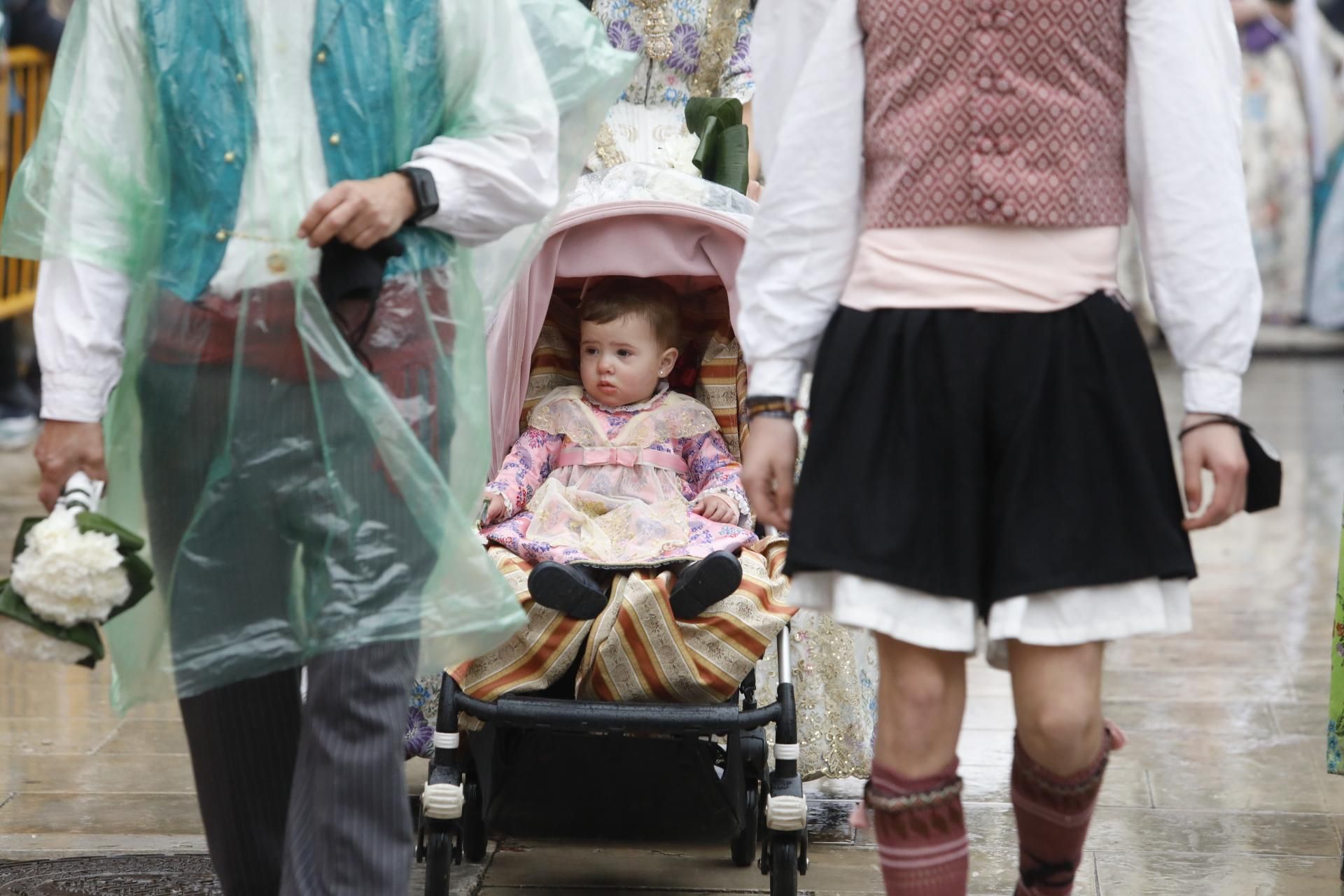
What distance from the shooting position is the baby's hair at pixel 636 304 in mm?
3936

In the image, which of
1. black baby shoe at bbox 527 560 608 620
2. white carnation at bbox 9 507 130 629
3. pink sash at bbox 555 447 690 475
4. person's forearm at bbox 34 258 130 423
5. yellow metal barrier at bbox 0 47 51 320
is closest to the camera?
white carnation at bbox 9 507 130 629

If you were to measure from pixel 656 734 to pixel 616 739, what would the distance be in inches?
8.4

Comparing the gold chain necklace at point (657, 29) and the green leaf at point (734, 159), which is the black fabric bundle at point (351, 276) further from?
the gold chain necklace at point (657, 29)

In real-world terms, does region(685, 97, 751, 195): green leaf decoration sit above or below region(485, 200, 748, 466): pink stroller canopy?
above

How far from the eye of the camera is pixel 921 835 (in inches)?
103

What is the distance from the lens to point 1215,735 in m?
4.73

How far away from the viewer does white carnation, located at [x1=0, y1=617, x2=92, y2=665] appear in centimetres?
271

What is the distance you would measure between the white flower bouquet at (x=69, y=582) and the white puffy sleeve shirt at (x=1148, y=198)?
0.89 m

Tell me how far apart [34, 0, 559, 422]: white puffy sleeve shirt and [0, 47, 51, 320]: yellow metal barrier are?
684cm

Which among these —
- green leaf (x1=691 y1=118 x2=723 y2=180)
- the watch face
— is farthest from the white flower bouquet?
green leaf (x1=691 y1=118 x2=723 y2=180)

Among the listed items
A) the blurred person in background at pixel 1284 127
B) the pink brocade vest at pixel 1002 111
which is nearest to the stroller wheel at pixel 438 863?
the pink brocade vest at pixel 1002 111

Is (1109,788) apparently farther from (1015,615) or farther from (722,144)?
(1015,615)

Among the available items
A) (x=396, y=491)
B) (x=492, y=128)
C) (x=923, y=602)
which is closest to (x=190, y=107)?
(x=492, y=128)

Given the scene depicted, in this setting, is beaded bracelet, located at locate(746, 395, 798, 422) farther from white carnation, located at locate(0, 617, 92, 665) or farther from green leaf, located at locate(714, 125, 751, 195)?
green leaf, located at locate(714, 125, 751, 195)
